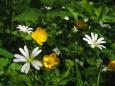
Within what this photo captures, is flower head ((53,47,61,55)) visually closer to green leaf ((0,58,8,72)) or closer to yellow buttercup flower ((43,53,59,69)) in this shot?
green leaf ((0,58,8,72))

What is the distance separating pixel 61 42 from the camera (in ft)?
9.23

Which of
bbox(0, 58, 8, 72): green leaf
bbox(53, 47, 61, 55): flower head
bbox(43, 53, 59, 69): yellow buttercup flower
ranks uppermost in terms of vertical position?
bbox(53, 47, 61, 55): flower head

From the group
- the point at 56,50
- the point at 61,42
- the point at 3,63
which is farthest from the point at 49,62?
the point at 61,42

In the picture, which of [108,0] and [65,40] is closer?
[65,40]

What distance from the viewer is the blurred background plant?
2230mm

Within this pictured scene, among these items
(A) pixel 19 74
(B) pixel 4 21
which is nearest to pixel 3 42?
(B) pixel 4 21

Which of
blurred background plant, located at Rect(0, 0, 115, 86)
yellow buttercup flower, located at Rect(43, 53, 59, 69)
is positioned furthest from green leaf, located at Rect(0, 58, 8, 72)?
yellow buttercup flower, located at Rect(43, 53, 59, 69)

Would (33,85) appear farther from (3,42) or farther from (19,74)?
(3,42)

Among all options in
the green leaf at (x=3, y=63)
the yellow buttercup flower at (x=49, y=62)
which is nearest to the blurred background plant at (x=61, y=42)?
the green leaf at (x=3, y=63)

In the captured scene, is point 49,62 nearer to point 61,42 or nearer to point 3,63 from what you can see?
point 3,63

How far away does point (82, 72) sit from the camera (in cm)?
243

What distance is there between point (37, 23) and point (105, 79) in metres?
0.94

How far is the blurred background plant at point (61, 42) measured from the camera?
223 cm

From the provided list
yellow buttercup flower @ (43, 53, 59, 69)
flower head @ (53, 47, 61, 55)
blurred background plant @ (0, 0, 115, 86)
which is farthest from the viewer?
flower head @ (53, 47, 61, 55)
